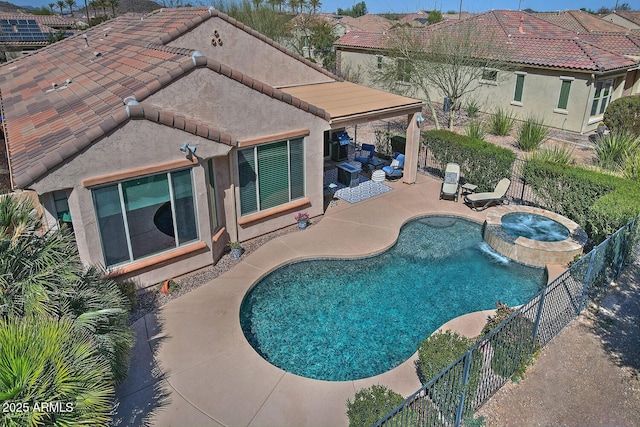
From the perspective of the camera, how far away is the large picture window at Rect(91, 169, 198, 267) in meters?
11.9

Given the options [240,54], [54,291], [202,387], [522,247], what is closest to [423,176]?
[522,247]

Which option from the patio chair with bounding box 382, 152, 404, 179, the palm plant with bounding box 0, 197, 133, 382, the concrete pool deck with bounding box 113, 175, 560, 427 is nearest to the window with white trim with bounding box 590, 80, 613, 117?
the patio chair with bounding box 382, 152, 404, 179

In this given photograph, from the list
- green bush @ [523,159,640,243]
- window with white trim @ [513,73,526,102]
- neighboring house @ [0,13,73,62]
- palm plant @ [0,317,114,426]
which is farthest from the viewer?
neighboring house @ [0,13,73,62]

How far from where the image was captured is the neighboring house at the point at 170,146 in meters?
11.4

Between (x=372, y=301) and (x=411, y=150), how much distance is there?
31.7 ft

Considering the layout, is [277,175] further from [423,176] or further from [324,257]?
[423,176]

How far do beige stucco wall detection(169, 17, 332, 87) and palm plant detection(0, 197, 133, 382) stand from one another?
11.6m

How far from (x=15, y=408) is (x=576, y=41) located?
35.7m

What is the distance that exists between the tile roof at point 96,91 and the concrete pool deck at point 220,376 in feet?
14.9

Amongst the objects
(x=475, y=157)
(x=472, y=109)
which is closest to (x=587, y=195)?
(x=475, y=157)

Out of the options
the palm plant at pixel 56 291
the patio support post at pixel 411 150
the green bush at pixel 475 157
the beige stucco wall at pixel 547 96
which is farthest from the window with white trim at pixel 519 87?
the palm plant at pixel 56 291

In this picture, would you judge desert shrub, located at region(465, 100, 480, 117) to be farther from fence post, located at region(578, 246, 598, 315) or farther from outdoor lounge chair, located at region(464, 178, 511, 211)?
fence post, located at region(578, 246, 598, 315)

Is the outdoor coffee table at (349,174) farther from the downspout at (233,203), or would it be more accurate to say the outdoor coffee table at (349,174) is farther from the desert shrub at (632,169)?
the desert shrub at (632,169)

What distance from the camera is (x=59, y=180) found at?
1087 cm
